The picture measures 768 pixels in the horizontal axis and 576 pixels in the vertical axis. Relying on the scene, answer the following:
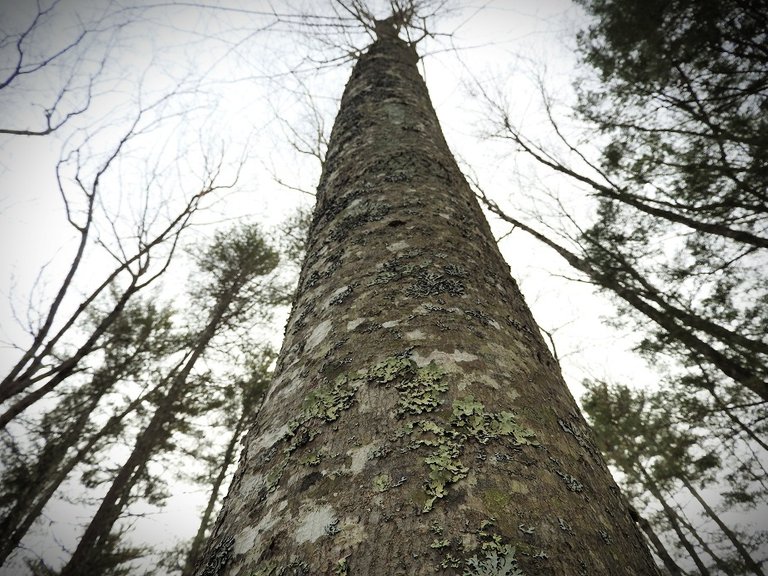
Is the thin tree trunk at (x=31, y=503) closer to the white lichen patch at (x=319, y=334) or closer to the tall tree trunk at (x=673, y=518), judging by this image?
the white lichen patch at (x=319, y=334)

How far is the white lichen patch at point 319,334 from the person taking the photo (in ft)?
3.23

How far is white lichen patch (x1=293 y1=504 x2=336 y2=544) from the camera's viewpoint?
0.56m

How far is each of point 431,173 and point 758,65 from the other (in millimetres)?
6506

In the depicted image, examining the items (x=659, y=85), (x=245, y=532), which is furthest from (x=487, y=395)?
(x=659, y=85)

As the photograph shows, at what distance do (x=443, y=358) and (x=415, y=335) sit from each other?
9 centimetres

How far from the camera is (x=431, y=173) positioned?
1.55 metres

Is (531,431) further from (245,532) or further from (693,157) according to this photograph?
(693,157)

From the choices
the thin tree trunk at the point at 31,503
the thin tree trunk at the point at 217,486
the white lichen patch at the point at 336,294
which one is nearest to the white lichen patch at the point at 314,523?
the white lichen patch at the point at 336,294

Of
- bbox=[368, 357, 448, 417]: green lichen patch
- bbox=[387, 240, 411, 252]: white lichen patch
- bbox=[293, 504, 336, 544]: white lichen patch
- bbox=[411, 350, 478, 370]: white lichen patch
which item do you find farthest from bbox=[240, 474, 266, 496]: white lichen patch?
bbox=[387, 240, 411, 252]: white lichen patch

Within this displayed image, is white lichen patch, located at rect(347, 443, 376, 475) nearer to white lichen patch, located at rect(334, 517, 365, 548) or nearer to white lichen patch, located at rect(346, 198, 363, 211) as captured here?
Result: white lichen patch, located at rect(334, 517, 365, 548)

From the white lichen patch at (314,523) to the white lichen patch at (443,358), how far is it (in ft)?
1.07

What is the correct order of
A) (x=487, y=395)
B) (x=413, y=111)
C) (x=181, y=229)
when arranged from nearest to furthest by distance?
(x=487, y=395) < (x=413, y=111) < (x=181, y=229)

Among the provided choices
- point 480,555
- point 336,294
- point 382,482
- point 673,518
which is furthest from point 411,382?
point 673,518

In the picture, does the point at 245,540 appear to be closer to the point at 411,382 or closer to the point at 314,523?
the point at 314,523
